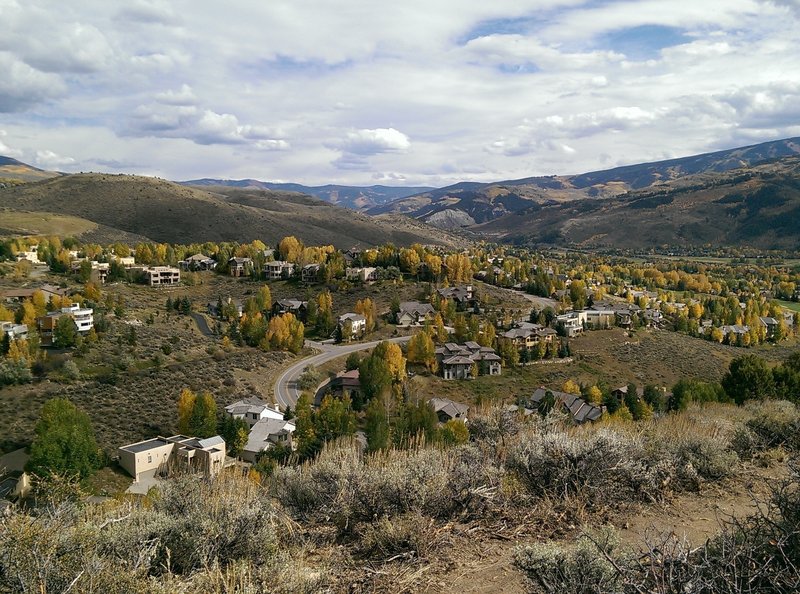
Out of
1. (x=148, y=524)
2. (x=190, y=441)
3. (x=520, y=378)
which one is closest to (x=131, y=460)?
(x=190, y=441)

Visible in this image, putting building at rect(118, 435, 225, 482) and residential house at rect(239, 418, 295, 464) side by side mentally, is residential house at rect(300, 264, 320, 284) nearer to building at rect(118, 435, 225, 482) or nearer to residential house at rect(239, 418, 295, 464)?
residential house at rect(239, 418, 295, 464)

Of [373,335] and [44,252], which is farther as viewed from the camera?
[44,252]

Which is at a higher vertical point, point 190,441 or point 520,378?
point 190,441

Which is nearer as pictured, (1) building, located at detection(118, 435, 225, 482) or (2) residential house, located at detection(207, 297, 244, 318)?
(1) building, located at detection(118, 435, 225, 482)

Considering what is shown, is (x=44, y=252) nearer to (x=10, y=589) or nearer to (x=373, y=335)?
(x=373, y=335)

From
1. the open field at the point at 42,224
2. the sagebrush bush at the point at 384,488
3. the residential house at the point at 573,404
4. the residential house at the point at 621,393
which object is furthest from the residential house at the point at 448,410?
the open field at the point at 42,224

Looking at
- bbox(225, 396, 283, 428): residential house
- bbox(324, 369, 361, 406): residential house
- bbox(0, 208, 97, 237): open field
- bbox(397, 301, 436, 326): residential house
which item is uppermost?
bbox(0, 208, 97, 237): open field

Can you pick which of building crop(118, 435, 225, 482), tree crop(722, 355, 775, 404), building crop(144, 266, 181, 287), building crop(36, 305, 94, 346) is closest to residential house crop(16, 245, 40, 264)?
building crop(144, 266, 181, 287)
